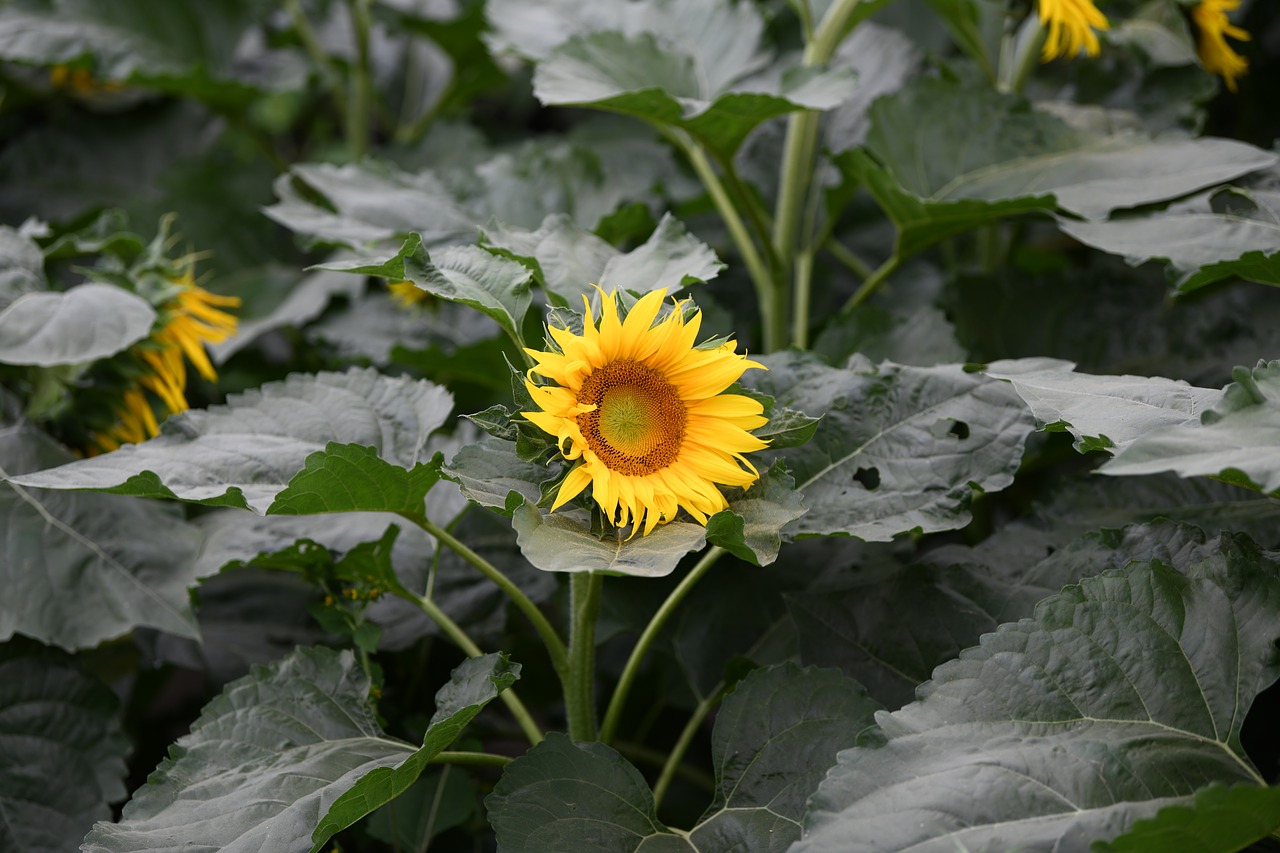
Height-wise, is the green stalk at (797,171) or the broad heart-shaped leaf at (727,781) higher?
the green stalk at (797,171)

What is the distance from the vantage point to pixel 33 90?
1.66 meters

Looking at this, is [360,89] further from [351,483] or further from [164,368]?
[351,483]

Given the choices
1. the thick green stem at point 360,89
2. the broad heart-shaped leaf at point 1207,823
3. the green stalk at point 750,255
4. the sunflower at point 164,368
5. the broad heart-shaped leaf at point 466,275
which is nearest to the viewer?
the broad heart-shaped leaf at point 1207,823

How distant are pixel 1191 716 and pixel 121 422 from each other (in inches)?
36.2

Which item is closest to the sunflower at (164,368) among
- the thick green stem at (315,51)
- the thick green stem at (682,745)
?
the thick green stem at (682,745)

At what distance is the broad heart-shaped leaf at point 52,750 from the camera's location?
36.9 inches

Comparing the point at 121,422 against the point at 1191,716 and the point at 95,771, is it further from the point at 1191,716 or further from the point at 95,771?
the point at 1191,716

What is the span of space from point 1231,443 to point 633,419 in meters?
0.35

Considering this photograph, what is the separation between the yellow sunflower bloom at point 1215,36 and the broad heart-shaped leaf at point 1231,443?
678 mm

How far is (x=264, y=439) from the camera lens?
85 cm

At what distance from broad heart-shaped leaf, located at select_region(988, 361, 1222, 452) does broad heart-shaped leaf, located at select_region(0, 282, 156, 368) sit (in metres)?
0.71

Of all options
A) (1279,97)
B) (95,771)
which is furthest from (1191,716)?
(1279,97)

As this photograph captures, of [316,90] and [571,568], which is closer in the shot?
[571,568]

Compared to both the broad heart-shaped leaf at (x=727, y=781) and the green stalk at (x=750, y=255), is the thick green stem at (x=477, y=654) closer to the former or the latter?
the broad heart-shaped leaf at (x=727, y=781)
